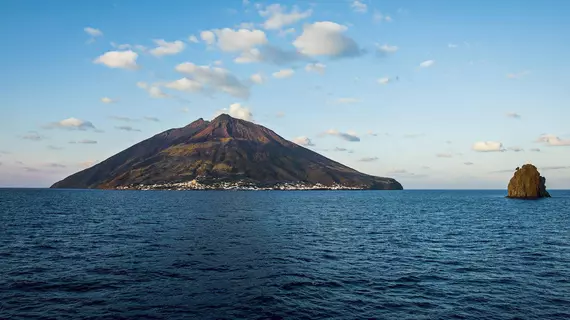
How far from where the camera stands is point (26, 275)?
37.6 meters

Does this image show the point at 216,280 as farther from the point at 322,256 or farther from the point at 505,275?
the point at 505,275

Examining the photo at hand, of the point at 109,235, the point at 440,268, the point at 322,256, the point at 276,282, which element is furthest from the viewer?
the point at 109,235

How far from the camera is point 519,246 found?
197 ft

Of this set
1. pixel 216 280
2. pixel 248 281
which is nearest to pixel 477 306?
pixel 248 281

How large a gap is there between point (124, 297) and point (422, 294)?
27.5 m

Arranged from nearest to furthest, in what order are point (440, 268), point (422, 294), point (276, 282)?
point (422, 294) < point (276, 282) < point (440, 268)

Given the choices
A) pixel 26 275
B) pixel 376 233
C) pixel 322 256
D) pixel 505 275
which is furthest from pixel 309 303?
pixel 376 233

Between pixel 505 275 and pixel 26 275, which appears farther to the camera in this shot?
pixel 505 275

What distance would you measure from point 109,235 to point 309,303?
5274 centimetres

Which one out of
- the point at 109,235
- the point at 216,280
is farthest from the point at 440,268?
the point at 109,235

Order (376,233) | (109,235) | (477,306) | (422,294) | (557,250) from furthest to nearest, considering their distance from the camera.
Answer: (376,233)
(109,235)
(557,250)
(422,294)
(477,306)

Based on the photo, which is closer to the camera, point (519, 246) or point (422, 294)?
point (422, 294)

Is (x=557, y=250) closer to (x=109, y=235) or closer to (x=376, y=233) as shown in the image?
(x=376, y=233)

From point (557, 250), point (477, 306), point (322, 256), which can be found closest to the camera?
point (477, 306)
